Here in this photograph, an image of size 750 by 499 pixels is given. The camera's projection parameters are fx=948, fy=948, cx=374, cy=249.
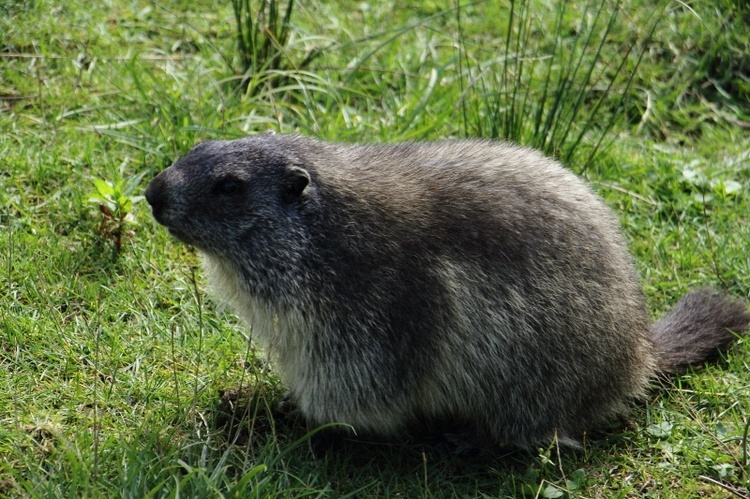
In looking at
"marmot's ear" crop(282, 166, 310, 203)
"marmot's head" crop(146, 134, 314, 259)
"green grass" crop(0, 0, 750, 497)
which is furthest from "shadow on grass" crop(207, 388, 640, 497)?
"marmot's ear" crop(282, 166, 310, 203)

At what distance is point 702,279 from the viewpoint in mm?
6000

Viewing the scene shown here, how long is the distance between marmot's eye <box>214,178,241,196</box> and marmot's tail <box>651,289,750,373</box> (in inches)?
96.5

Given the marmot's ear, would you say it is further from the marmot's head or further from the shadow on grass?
the shadow on grass

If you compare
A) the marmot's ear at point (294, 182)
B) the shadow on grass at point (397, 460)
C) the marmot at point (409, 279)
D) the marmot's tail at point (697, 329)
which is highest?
the marmot's ear at point (294, 182)

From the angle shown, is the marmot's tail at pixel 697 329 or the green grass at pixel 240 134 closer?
the green grass at pixel 240 134

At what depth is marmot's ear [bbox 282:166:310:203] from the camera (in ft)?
15.0

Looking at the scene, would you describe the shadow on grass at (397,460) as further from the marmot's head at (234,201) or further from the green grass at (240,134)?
the marmot's head at (234,201)

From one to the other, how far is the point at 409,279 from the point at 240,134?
2168 mm

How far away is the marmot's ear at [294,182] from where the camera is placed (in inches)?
180

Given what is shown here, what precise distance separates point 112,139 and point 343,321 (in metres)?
2.79

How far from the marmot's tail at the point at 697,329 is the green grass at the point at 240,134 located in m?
0.12

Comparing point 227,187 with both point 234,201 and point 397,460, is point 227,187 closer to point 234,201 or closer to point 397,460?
point 234,201

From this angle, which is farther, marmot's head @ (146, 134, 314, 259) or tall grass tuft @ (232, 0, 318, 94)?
tall grass tuft @ (232, 0, 318, 94)

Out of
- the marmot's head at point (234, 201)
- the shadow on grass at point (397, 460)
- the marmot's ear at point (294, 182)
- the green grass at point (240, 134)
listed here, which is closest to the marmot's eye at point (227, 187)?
the marmot's head at point (234, 201)
